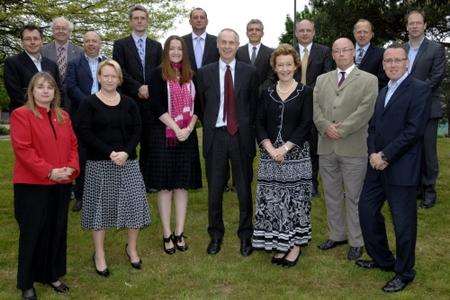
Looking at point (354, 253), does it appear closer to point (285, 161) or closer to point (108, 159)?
point (285, 161)

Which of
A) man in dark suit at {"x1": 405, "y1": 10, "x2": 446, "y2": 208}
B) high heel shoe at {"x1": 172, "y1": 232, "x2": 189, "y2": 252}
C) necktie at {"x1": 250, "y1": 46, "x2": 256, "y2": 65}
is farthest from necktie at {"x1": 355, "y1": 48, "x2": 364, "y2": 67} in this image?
high heel shoe at {"x1": 172, "y1": 232, "x2": 189, "y2": 252}

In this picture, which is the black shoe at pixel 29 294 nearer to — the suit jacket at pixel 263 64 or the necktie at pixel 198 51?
the necktie at pixel 198 51

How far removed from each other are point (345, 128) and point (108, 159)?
2.45m

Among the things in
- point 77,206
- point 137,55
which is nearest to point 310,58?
point 137,55

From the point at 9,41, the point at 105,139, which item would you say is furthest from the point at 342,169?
the point at 9,41

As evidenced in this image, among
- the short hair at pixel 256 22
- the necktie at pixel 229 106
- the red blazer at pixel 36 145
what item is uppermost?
the short hair at pixel 256 22

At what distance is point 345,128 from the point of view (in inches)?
209

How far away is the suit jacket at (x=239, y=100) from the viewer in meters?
5.53

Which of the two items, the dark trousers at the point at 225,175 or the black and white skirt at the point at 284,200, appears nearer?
the black and white skirt at the point at 284,200

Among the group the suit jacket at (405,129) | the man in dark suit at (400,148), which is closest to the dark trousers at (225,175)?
the man in dark suit at (400,148)

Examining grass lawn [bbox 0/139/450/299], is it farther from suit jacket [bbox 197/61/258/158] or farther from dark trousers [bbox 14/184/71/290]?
suit jacket [bbox 197/61/258/158]

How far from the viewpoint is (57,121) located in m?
4.51

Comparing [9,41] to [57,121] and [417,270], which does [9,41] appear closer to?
[57,121]

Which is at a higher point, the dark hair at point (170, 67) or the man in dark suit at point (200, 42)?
the man in dark suit at point (200, 42)
